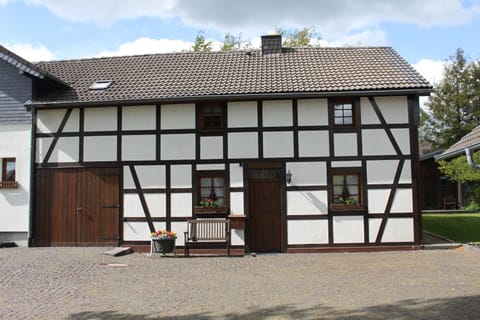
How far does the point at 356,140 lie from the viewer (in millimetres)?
12914

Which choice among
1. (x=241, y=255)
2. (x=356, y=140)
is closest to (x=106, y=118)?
(x=241, y=255)

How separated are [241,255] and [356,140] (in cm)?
450

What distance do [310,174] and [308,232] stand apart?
1596mm

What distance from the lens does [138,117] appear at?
44.1ft

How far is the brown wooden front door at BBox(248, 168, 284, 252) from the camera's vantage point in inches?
506

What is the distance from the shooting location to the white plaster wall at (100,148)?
13422 mm

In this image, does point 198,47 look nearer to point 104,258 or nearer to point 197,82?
point 197,82

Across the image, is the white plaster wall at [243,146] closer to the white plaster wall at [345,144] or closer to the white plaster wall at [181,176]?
the white plaster wall at [181,176]

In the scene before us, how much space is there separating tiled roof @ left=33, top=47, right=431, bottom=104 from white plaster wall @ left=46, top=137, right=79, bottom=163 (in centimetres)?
114

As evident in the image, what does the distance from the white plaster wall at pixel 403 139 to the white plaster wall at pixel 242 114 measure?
3932 millimetres

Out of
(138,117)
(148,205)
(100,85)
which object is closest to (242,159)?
(148,205)

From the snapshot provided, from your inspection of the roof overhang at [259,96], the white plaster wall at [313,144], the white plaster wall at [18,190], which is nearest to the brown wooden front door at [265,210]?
the white plaster wall at [313,144]

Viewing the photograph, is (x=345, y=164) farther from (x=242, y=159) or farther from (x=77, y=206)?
(x=77, y=206)

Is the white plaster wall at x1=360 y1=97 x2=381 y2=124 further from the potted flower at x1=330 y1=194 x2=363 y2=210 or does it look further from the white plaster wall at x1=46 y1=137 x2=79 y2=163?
the white plaster wall at x1=46 y1=137 x2=79 y2=163
